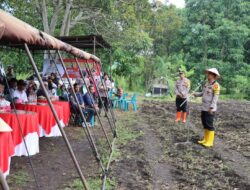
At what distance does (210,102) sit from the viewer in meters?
8.08

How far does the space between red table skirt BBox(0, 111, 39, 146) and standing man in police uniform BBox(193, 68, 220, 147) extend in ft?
A: 13.4

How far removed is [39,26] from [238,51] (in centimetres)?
1814

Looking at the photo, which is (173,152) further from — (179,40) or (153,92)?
(179,40)

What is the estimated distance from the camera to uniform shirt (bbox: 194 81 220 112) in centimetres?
795

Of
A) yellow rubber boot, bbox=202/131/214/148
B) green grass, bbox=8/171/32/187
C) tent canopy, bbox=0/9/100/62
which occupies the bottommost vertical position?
green grass, bbox=8/171/32/187

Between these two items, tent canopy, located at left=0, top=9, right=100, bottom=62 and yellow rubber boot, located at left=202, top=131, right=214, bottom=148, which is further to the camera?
yellow rubber boot, located at left=202, top=131, right=214, bottom=148

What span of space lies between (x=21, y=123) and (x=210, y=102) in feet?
14.5

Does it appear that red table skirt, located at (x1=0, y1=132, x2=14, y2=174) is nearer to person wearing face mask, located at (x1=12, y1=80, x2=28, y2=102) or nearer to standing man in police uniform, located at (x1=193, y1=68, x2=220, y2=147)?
person wearing face mask, located at (x1=12, y1=80, x2=28, y2=102)

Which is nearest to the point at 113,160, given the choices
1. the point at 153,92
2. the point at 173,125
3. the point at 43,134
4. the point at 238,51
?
the point at 43,134

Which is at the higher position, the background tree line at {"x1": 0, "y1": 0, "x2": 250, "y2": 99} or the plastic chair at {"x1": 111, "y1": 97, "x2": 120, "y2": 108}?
the background tree line at {"x1": 0, "y1": 0, "x2": 250, "y2": 99}

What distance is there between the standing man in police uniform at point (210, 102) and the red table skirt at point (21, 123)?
4.08m

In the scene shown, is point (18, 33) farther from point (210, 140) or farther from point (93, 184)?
point (210, 140)

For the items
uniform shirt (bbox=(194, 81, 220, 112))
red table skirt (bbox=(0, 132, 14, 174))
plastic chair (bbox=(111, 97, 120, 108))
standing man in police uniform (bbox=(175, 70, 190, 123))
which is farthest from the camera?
plastic chair (bbox=(111, 97, 120, 108))

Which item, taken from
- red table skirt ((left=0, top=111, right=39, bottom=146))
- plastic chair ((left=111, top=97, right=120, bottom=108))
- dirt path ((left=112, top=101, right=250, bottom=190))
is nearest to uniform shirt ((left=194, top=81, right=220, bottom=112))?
dirt path ((left=112, top=101, right=250, bottom=190))
